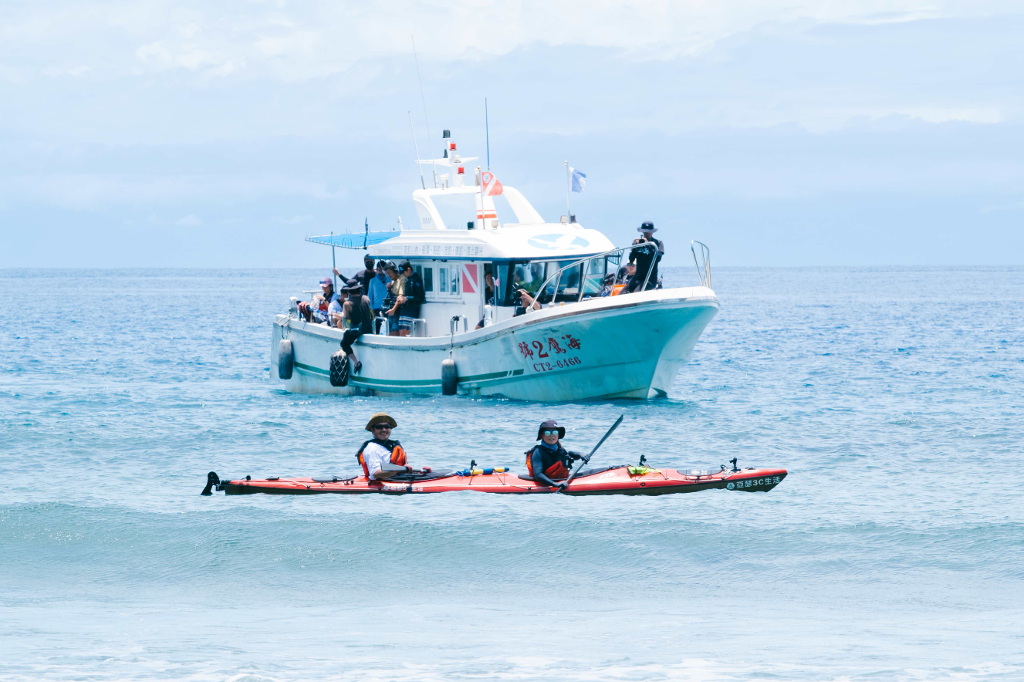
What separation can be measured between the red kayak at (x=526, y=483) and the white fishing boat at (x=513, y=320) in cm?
601

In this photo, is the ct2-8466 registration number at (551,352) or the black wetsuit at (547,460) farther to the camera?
the ct2-8466 registration number at (551,352)

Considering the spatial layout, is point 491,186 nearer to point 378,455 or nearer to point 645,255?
point 645,255

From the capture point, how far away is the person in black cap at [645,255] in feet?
65.7

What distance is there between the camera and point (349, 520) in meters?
14.3

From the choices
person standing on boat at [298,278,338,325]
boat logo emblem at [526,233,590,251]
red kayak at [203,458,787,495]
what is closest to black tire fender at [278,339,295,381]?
person standing on boat at [298,278,338,325]

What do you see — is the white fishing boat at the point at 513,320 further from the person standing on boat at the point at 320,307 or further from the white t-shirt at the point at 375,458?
the white t-shirt at the point at 375,458

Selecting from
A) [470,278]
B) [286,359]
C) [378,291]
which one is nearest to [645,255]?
[470,278]

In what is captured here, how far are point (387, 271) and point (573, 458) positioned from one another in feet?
33.9

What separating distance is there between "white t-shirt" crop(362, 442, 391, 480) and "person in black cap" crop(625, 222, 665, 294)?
302 inches

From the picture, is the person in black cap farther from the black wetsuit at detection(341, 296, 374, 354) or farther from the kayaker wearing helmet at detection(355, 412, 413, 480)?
the kayaker wearing helmet at detection(355, 412, 413, 480)

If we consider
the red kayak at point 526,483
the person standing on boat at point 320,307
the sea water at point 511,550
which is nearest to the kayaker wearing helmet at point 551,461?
the red kayak at point 526,483

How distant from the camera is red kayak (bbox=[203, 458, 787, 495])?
45.2 feet

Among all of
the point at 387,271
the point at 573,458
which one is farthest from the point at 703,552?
the point at 387,271

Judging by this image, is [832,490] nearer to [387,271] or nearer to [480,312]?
[480,312]
